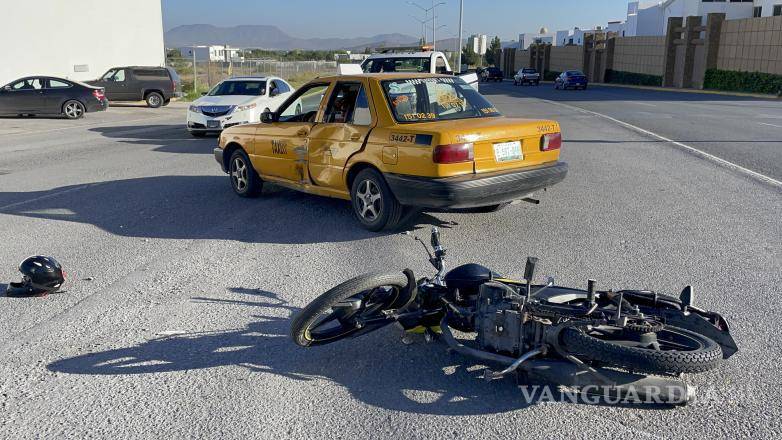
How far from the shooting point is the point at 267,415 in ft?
12.1

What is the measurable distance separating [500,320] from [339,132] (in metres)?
4.14

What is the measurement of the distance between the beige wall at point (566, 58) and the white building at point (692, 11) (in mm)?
7067

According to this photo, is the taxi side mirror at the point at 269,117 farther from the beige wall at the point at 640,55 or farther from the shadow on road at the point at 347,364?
the beige wall at the point at 640,55

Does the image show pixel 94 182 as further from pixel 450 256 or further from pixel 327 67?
pixel 327 67

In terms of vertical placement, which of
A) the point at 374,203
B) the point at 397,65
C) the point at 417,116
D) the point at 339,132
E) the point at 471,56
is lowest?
the point at 374,203

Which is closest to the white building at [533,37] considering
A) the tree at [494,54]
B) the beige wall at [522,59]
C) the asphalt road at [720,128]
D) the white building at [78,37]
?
the tree at [494,54]

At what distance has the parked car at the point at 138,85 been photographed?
30594 millimetres

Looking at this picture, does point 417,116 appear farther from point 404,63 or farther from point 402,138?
point 404,63

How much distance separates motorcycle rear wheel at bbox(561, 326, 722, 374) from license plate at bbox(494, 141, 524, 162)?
3487mm

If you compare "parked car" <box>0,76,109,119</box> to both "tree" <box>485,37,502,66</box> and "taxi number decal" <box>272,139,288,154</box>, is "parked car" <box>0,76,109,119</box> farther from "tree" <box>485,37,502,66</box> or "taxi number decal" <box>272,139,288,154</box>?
"tree" <box>485,37,502,66</box>

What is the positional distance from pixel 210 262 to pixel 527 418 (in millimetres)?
3638

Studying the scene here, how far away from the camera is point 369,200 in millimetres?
7344

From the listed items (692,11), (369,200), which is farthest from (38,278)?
(692,11)

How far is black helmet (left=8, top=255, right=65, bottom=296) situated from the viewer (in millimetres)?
5430
